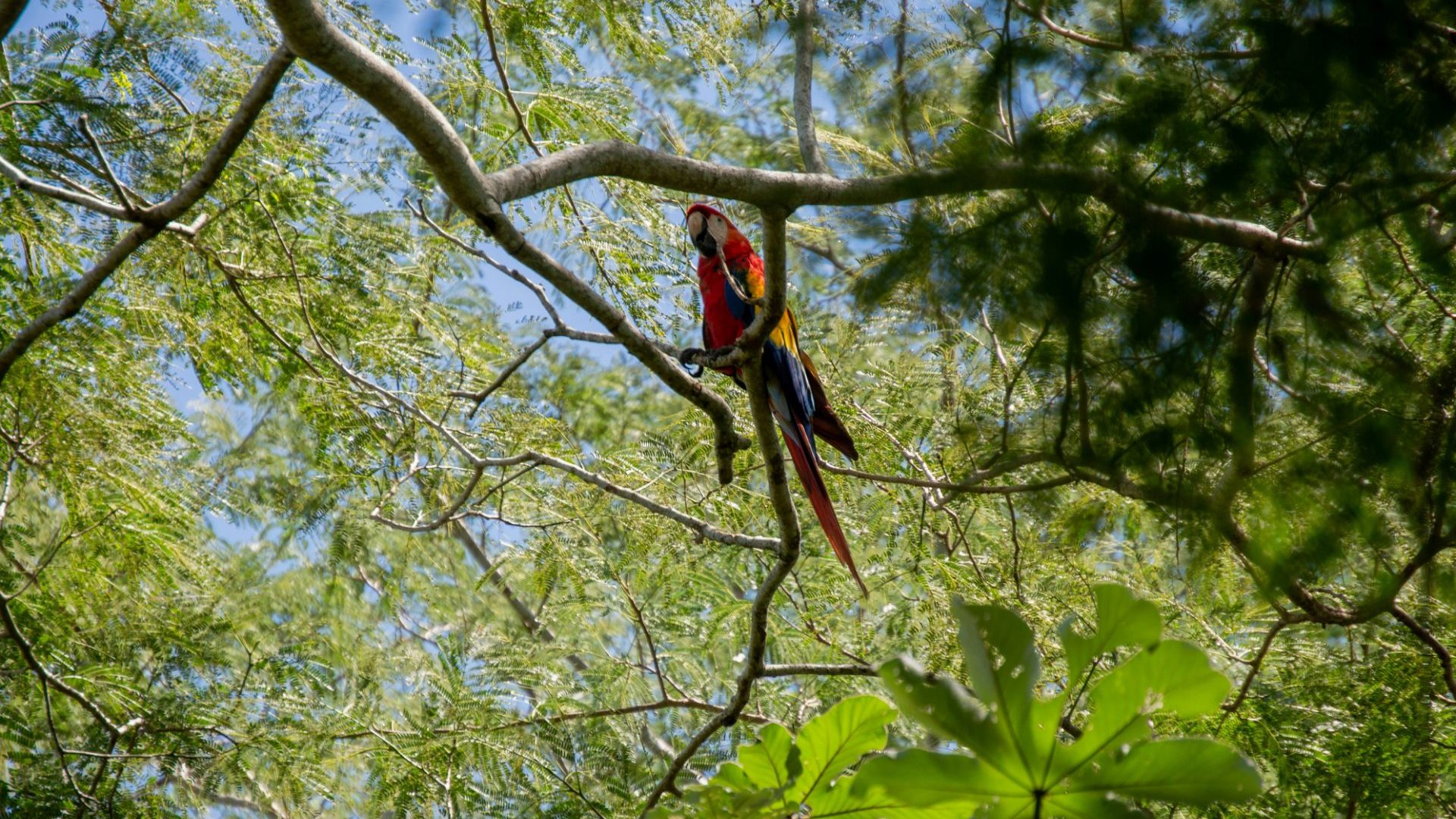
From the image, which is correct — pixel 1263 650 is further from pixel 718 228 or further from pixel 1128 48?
pixel 718 228

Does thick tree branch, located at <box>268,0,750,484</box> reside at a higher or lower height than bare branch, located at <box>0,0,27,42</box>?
lower

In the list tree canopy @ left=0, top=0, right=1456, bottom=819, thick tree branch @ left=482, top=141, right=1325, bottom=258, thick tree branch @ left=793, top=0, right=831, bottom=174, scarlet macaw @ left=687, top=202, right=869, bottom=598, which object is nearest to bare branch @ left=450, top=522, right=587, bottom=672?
tree canopy @ left=0, top=0, right=1456, bottom=819

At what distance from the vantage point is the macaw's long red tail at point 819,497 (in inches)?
101

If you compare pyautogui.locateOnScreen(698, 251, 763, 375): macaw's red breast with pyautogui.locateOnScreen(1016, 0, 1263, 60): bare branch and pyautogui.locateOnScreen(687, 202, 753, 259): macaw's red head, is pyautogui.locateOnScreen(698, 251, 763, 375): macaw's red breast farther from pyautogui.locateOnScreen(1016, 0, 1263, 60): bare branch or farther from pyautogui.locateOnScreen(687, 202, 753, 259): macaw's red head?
pyautogui.locateOnScreen(1016, 0, 1263, 60): bare branch

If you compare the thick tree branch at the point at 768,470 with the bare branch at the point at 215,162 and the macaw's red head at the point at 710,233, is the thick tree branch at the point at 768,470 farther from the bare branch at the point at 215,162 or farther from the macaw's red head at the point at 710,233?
the bare branch at the point at 215,162

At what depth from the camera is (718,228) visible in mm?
3197

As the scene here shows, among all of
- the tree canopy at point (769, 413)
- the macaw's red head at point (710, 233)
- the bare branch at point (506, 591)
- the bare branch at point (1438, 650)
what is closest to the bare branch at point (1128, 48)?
the tree canopy at point (769, 413)

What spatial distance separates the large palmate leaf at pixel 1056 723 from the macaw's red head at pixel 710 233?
243cm

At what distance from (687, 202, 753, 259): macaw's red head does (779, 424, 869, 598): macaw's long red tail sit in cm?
60

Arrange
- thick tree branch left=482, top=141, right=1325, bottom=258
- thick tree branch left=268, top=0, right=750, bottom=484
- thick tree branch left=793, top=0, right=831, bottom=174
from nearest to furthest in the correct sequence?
thick tree branch left=482, top=141, right=1325, bottom=258 < thick tree branch left=268, top=0, right=750, bottom=484 < thick tree branch left=793, top=0, right=831, bottom=174

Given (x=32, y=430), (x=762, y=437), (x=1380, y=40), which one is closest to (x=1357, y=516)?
(x=1380, y=40)

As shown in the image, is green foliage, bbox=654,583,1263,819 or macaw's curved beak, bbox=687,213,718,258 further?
macaw's curved beak, bbox=687,213,718,258

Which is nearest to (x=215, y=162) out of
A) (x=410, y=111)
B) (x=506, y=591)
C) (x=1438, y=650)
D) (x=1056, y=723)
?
(x=410, y=111)

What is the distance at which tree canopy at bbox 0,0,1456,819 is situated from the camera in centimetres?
109
